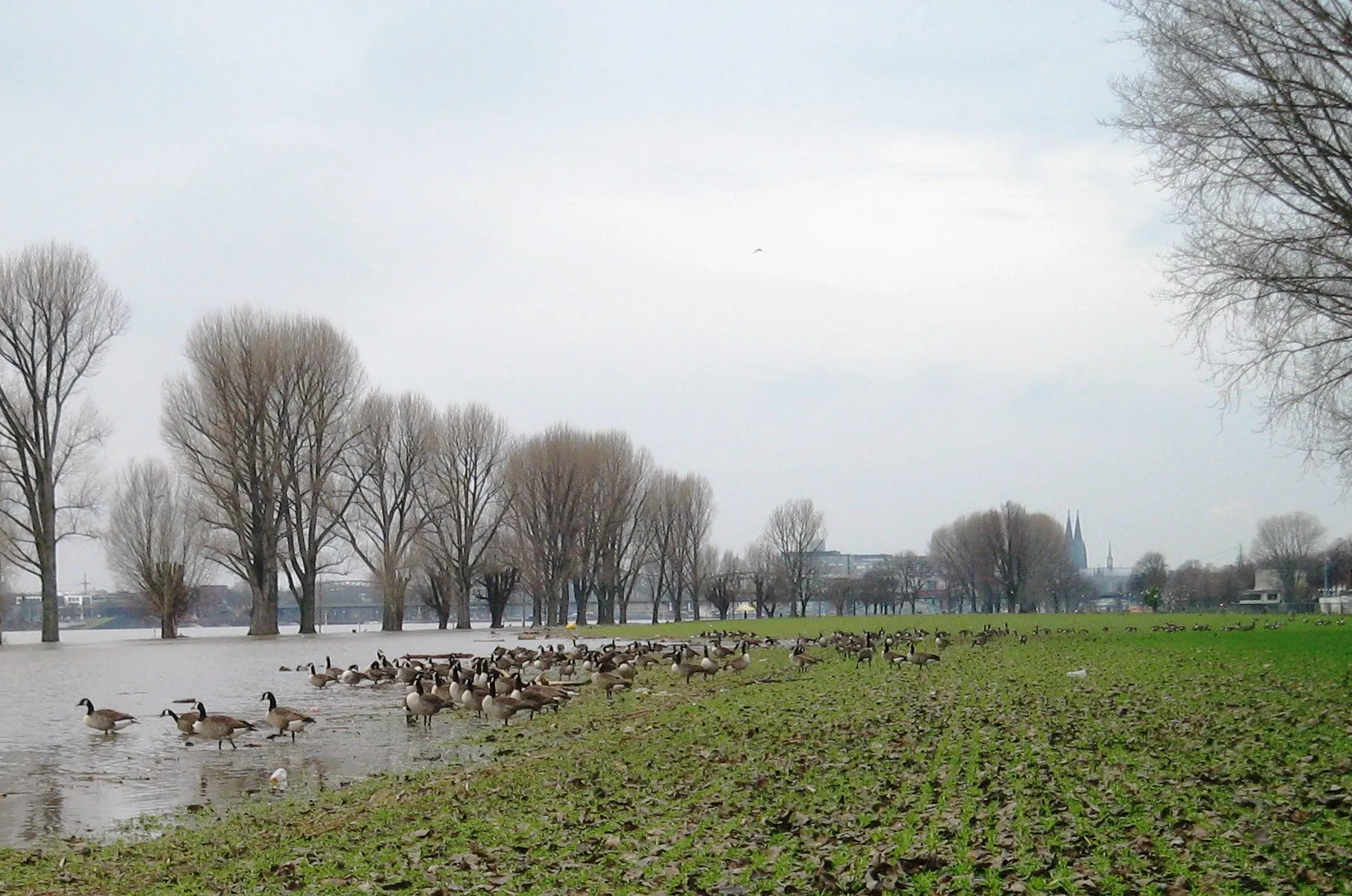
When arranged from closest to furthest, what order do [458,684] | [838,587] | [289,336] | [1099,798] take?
[1099,798], [458,684], [289,336], [838,587]

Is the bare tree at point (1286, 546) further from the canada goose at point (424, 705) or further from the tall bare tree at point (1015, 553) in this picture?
the canada goose at point (424, 705)

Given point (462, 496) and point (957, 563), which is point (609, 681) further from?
point (957, 563)

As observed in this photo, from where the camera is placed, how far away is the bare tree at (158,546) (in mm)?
70438

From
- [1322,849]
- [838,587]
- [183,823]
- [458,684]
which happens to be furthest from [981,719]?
[838,587]

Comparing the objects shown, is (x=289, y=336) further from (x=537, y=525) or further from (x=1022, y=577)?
(x=1022, y=577)

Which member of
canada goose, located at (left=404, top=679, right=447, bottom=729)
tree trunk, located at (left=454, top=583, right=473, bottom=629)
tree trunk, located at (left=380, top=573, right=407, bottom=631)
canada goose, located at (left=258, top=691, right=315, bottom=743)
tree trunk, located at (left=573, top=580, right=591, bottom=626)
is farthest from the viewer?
tree trunk, located at (left=573, top=580, right=591, bottom=626)

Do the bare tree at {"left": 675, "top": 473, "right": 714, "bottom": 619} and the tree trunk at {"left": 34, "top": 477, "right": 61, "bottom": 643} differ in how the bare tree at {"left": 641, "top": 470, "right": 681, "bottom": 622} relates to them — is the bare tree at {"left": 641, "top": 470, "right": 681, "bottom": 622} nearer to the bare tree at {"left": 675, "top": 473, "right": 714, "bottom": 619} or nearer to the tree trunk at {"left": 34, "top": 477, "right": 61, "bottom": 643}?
the bare tree at {"left": 675, "top": 473, "right": 714, "bottom": 619}

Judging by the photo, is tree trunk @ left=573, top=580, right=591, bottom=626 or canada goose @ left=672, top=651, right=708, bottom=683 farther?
tree trunk @ left=573, top=580, right=591, bottom=626

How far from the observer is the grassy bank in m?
7.78

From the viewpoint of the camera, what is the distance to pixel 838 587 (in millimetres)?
139000

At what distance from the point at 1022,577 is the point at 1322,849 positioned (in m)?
120

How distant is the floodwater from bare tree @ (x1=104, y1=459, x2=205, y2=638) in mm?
29878

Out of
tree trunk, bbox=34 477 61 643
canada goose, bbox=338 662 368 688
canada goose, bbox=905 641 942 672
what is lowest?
canada goose, bbox=338 662 368 688

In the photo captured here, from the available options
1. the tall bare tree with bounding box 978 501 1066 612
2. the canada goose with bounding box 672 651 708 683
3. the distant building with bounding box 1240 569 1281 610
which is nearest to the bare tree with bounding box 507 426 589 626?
the tall bare tree with bounding box 978 501 1066 612
